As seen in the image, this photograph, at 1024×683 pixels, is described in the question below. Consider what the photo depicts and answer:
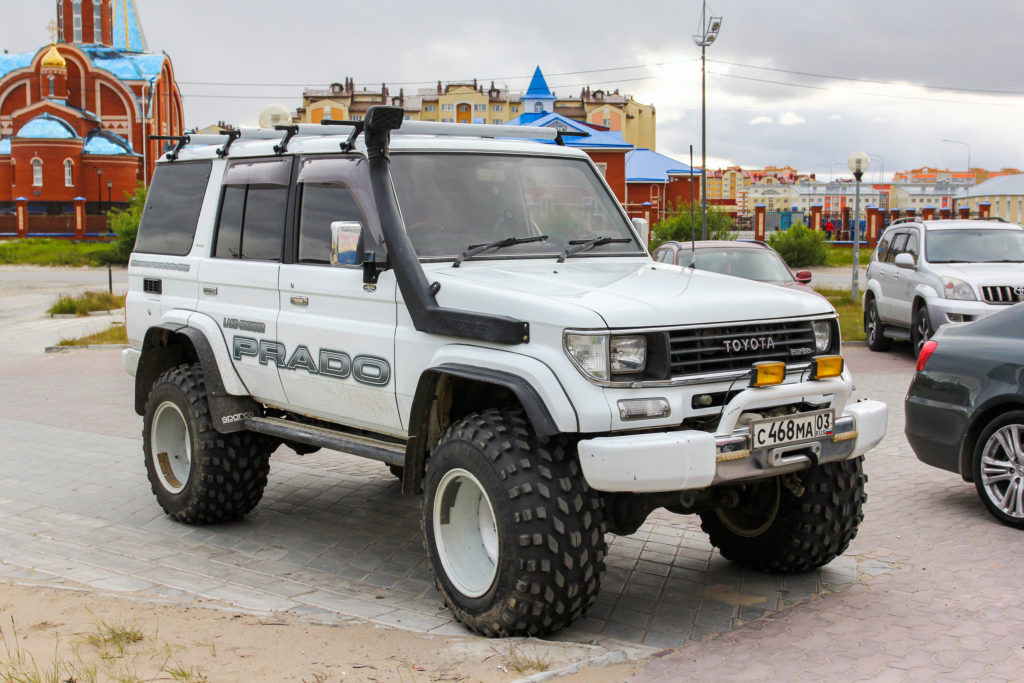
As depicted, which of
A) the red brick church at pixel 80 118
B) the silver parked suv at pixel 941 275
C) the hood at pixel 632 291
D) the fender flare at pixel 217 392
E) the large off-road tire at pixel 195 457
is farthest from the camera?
the red brick church at pixel 80 118

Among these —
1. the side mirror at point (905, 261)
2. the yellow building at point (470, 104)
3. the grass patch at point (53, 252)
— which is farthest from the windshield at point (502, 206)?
the yellow building at point (470, 104)

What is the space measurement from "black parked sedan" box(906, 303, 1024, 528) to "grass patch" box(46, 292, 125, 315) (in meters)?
21.5

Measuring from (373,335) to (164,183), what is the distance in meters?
2.91

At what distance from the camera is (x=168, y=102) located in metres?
86.4

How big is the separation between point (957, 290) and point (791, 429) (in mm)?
10852

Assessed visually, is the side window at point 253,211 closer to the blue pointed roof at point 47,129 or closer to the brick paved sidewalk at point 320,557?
the brick paved sidewalk at point 320,557

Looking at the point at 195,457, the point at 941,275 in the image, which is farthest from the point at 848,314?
the point at 195,457

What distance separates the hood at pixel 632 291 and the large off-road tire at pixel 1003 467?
2.14m

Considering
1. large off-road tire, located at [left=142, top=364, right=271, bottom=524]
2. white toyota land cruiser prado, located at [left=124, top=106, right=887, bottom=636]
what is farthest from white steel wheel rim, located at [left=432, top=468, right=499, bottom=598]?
large off-road tire, located at [left=142, top=364, right=271, bottom=524]

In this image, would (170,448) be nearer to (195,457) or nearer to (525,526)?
(195,457)

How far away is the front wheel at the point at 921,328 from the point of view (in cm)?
1508

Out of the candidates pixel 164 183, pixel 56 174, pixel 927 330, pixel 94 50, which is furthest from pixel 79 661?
pixel 94 50

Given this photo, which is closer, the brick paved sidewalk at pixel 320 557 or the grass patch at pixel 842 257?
the brick paved sidewalk at pixel 320 557

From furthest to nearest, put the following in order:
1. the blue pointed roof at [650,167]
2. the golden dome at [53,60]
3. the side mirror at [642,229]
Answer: the golden dome at [53,60]
the blue pointed roof at [650,167]
the side mirror at [642,229]
